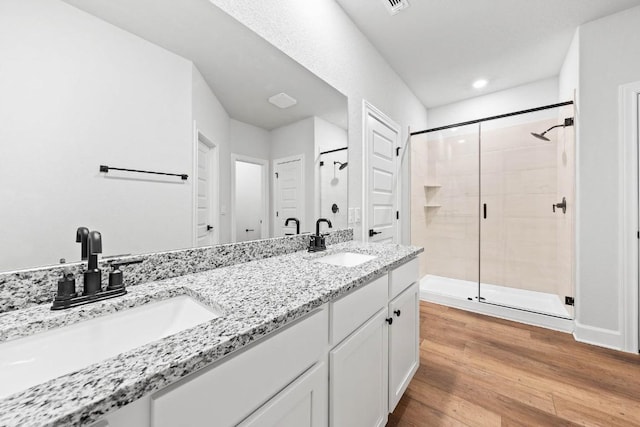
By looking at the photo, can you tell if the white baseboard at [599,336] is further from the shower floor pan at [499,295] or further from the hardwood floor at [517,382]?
the shower floor pan at [499,295]

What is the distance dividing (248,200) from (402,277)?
93 centimetres

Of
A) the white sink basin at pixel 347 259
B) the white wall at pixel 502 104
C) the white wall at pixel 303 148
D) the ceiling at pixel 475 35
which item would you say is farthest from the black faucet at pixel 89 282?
the white wall at pixel 502 104

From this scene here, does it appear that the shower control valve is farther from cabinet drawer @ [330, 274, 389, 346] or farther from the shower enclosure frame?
cabinet drawer @ [330, 274, 389, 346]

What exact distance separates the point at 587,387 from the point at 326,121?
92.6 inches

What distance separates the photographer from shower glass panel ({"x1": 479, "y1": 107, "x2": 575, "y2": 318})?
2.83m

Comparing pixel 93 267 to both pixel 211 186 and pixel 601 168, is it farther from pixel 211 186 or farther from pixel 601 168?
pixel 601 168

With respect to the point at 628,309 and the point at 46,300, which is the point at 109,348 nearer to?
the point at 46,300

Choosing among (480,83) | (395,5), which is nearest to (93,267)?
(395,5)

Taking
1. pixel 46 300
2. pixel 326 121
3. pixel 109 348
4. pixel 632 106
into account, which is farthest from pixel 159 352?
pixel 632 106

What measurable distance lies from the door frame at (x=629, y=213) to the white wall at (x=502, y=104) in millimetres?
954

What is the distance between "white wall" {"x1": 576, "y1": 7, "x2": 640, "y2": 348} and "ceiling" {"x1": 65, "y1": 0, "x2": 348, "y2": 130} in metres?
2.23

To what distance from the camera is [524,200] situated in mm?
3086

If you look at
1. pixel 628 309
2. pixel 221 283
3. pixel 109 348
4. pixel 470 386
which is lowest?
pixel 470 386

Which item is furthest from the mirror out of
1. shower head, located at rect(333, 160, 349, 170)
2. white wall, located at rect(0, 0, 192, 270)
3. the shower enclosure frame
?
the shower enclosure frame
